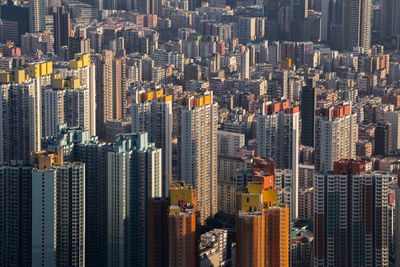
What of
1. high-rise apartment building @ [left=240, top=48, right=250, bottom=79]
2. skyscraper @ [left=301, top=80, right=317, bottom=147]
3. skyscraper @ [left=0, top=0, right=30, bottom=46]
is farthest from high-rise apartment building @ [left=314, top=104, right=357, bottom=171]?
skyscraper @ [left=0, top=0, right=30, bottom=46]

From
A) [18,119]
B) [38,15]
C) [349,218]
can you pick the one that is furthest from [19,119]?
[38,15]

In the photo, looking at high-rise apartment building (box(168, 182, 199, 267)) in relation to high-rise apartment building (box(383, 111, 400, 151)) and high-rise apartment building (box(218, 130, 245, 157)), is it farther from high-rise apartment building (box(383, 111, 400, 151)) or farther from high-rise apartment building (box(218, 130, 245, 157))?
high-rise apartment building (box(383, 111, 400, 151))

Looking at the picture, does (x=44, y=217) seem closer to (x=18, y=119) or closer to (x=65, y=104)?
(x=18, y=119)

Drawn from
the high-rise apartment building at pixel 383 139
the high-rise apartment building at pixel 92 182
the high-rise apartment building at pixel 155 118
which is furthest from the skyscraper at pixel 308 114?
the high-rise apartment building at pixel 92 182

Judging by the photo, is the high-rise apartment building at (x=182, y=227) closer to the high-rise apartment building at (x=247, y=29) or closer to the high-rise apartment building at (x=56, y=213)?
the high-rise apartment building at (x=56, y=213)

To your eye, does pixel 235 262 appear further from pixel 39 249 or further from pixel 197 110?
pixel 197 110

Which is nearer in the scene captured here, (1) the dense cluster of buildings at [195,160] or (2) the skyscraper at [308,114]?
(1) the dense cluster of buildings at [195,160]
